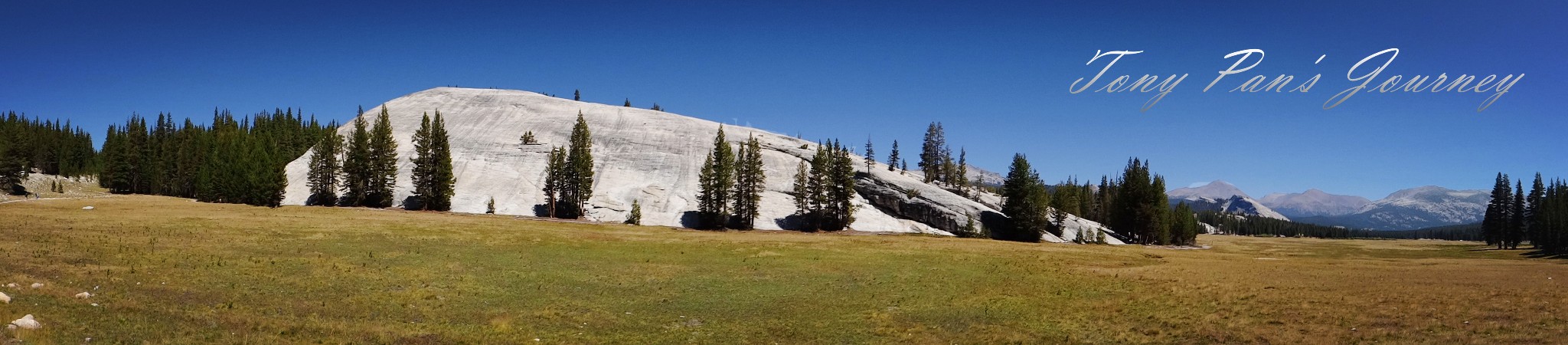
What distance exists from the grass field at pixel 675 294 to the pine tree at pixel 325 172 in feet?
171

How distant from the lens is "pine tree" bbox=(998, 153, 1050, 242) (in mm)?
101312

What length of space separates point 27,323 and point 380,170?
9526cm

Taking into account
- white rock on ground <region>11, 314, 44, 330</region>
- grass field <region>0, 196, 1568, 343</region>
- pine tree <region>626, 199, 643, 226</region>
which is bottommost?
grass field <region>0, 196, 1568, 343</region>

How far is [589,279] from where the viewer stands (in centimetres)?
3647

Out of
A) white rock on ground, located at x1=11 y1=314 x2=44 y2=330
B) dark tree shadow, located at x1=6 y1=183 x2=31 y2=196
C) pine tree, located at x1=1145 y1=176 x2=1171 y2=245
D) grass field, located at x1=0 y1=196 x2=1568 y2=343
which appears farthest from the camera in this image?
dark tree shadow, located at x1=6 y1=183 x2=31 y2=196

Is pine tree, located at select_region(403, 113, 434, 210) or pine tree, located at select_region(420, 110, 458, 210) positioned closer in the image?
pine tree, located at select_region(420, 110, 458, 210)

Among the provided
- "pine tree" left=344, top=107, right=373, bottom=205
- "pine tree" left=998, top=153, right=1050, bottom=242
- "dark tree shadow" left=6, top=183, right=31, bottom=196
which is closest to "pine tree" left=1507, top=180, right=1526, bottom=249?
"pine tree" left=998, top=153, right=1050, bottom=242

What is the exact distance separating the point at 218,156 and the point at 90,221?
73682mm

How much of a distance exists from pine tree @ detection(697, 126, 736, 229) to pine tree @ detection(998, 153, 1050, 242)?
1615 inches

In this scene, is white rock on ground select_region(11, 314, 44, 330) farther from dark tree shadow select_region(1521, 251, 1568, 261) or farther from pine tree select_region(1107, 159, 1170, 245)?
dark tree shadow select_region(1521, 251, 1568, 261)

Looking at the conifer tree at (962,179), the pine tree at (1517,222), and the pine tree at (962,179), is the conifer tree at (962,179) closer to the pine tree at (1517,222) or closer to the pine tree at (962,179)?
the pine tree at (962,179)

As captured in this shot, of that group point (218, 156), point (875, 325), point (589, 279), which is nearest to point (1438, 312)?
point (875, 325)

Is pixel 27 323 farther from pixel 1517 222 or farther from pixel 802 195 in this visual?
pixel 1517 222

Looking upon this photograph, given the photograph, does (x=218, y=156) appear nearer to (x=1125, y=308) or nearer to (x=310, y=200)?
(x=310, y=200)
